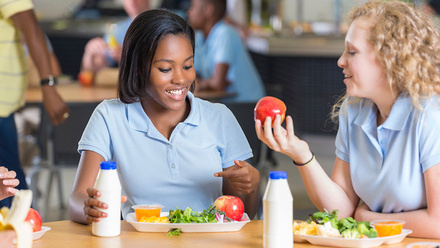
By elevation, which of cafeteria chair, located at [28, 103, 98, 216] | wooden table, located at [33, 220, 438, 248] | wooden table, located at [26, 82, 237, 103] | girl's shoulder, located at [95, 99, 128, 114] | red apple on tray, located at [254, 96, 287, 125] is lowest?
cafeteria chair, located at [28, 103, 98, 216]

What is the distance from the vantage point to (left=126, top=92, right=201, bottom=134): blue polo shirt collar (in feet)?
6.34

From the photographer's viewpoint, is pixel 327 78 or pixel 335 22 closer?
pixel 327 78

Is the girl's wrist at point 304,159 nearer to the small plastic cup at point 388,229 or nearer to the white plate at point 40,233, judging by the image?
the small plastic cup at point 388,229

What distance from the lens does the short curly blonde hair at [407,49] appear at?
65.6 inches

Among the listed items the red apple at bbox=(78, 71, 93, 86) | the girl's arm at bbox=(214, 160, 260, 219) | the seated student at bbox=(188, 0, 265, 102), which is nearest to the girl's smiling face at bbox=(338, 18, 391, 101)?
the girl's arm at bbox=(214, 160, 260, 219)

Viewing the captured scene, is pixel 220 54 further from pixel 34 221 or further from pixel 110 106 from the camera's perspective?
pixel 34 221

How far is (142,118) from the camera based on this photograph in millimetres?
1947

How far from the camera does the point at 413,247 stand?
4.65ft

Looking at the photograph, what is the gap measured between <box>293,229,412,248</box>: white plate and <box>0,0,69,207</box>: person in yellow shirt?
1.61 metres

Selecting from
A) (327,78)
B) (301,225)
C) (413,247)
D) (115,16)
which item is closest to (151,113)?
(301,225)

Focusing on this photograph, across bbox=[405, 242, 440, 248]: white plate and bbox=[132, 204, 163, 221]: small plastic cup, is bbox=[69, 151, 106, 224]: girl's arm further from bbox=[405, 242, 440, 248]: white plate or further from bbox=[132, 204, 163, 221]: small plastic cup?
bbox=[405, 242, 440, 248]: white plate

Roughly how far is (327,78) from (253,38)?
1.01 meters

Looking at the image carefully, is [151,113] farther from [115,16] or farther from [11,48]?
[115,16]

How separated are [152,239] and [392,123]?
66 centimetres
